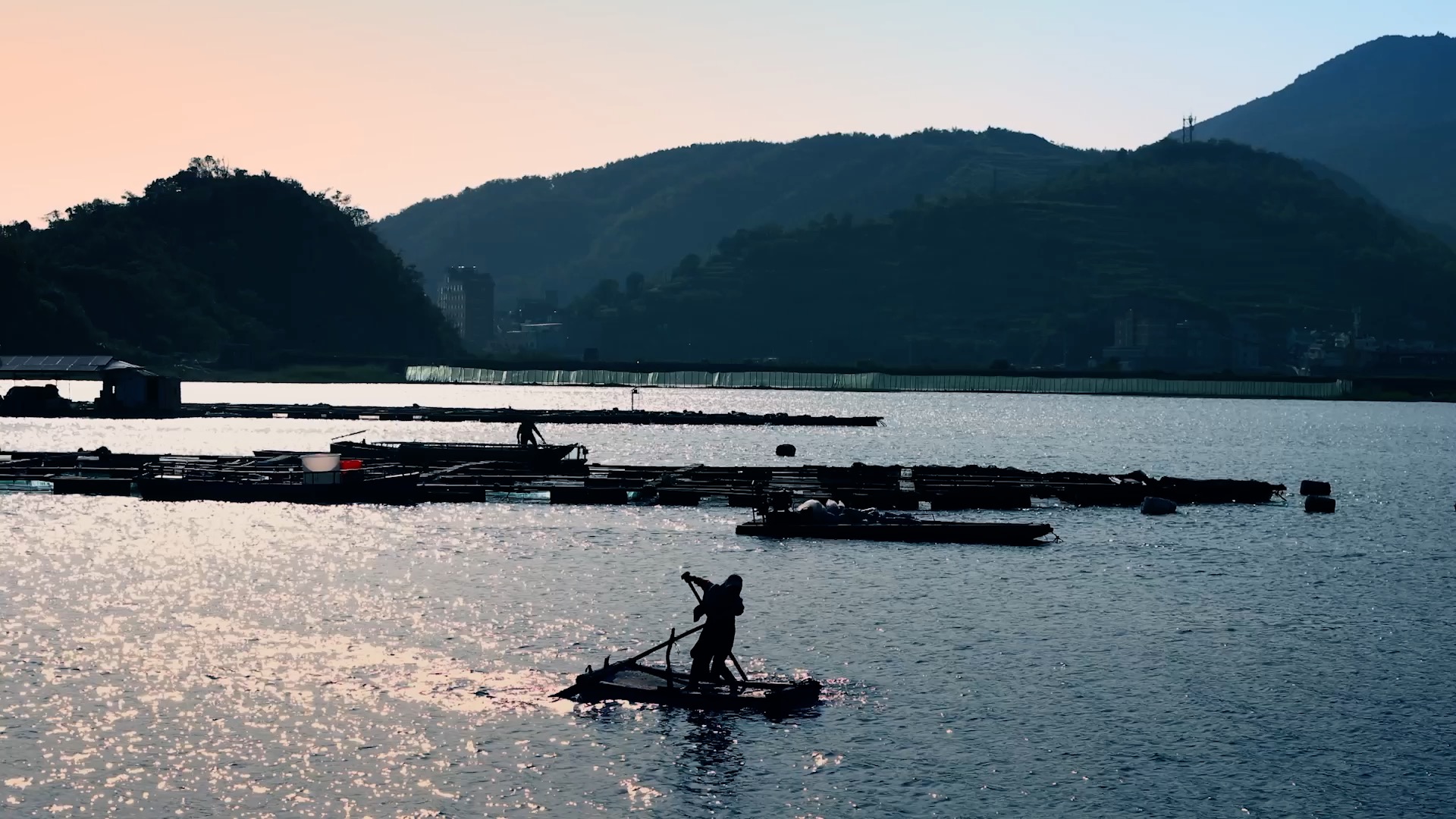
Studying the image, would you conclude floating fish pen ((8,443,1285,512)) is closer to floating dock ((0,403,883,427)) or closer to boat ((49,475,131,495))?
boat ((49,475,131,495))

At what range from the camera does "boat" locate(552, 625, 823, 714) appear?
40.5 meters

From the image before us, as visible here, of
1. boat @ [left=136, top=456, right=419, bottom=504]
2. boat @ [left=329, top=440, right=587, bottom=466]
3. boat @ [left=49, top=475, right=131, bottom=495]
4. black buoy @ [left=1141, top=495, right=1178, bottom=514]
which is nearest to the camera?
boat @ [left=136, top=456, right=419, bottom=504]

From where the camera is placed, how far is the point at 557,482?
101 metres

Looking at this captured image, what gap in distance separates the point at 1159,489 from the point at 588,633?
6041 cm

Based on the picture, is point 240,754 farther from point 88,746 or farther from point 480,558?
point 480,558

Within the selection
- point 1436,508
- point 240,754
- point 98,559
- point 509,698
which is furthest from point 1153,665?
point 1436,508

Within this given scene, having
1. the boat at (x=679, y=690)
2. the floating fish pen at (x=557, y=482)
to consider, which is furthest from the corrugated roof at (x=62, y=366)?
the boat at (x=679, y=690)

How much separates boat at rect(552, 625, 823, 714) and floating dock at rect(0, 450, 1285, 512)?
41.0 meters

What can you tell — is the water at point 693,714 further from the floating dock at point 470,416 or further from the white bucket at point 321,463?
the floating dock at point 470,416

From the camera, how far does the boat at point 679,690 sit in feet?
133

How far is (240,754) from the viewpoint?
122 ft

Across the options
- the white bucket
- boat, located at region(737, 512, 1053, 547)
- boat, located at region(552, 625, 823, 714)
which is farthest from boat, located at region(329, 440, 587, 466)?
boat, located at region(552, 625, 823, 714)

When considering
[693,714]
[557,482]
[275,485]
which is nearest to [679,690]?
[693,714]

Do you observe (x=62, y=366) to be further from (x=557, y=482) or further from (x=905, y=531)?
(x=905, y=531)
